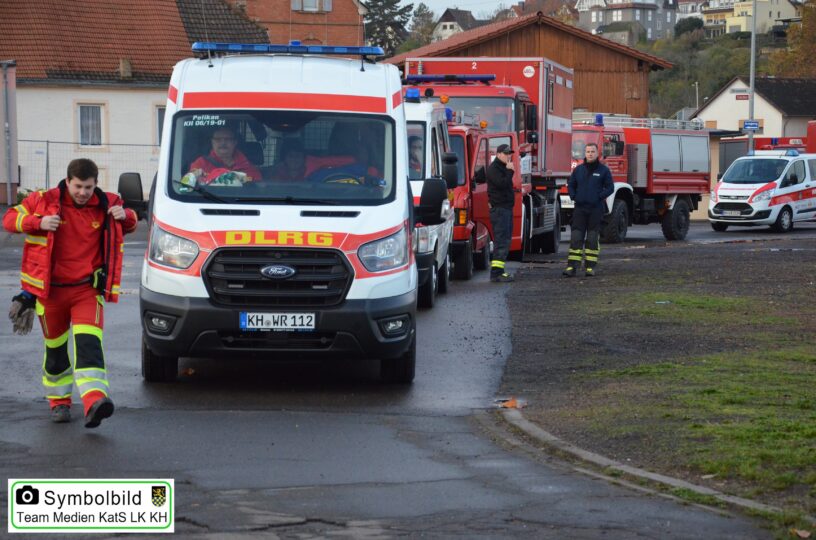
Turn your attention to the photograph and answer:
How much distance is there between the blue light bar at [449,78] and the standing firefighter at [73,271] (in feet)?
46.1

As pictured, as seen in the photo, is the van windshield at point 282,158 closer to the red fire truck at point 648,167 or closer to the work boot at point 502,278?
the work boot at point 502,278

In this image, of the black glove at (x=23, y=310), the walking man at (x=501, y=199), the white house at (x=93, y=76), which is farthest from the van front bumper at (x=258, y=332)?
the white house at (x=93, y=76)

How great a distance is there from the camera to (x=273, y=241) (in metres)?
10.1

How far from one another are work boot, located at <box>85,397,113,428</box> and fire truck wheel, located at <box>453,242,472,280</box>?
1197cm

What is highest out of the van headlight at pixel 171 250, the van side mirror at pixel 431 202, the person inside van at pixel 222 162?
the person inside van at pixel 222 162

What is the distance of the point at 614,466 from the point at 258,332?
327 cm

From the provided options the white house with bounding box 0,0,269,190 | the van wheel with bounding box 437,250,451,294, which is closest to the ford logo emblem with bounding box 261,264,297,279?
the van wheel with bounding box 437,250,451,294

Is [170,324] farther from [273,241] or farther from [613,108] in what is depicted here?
[613,108]

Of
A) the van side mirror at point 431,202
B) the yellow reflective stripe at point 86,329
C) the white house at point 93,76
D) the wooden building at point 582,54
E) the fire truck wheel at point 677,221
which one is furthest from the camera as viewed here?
the wooden building at point 582,54

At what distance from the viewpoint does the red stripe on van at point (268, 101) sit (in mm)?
11109

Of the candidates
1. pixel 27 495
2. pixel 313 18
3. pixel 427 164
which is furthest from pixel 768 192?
pixel 313 18

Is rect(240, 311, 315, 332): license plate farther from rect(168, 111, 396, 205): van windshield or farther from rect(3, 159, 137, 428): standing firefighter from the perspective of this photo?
rect(3, 159, 137, 428): standing firefighter

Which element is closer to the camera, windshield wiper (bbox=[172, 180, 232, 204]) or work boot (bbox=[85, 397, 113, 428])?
work boot (bbox=[85, 397, 113, 428])

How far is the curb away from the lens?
6.87 meters
